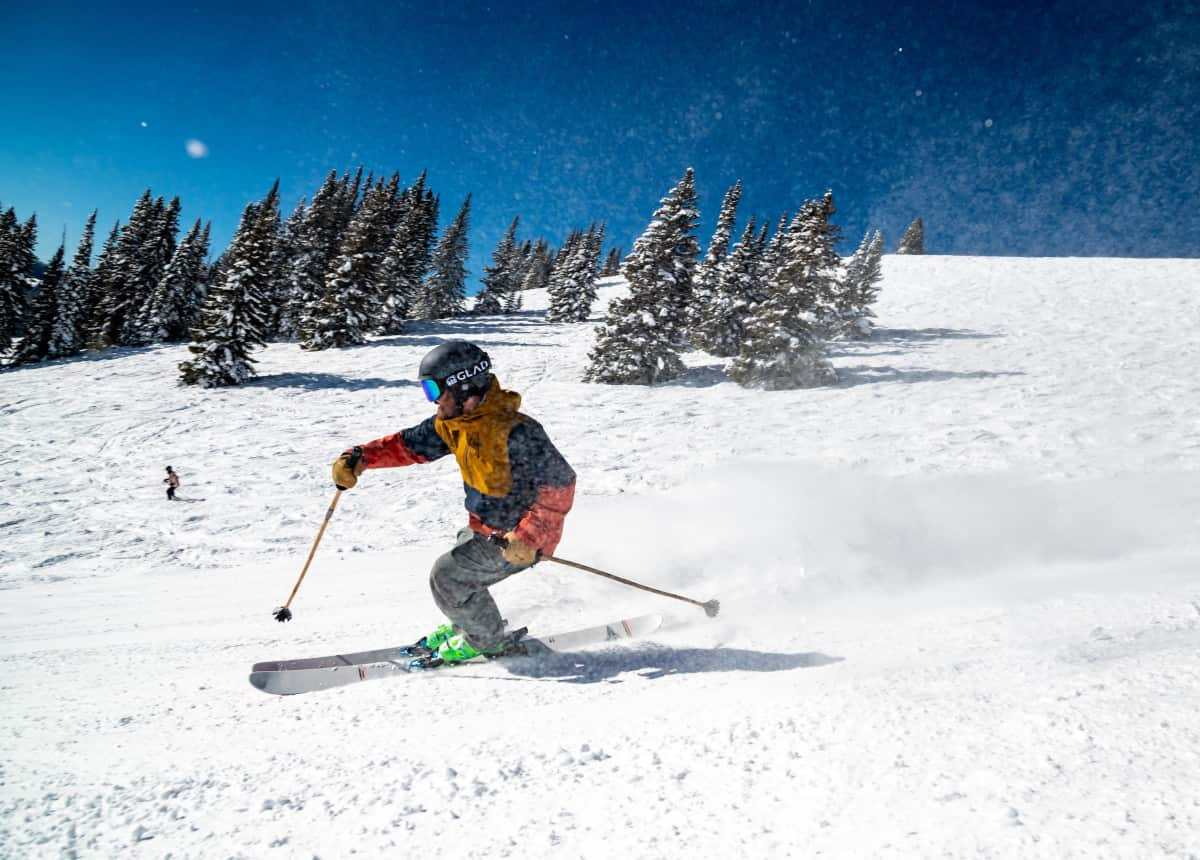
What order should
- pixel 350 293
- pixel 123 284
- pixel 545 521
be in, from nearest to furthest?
Result: pixel 545 521, pixel 350 293, pixel 123 284

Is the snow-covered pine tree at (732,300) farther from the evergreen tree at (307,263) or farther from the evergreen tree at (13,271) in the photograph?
the evergreen tree at (13,271)

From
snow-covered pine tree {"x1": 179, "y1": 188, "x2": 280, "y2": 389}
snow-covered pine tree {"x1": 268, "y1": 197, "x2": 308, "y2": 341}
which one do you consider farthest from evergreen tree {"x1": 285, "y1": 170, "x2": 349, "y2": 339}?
snow-covered pine tree {"x1": 179, "y1": 188, "x2": 280, "y2": 389}

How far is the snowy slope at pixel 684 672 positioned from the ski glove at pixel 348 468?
137 cm

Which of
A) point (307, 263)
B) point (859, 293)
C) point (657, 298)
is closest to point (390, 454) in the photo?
point (657, 298)

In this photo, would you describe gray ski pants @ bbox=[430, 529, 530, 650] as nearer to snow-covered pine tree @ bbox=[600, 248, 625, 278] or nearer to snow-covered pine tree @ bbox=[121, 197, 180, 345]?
snow-covered pine tree @ bbox=[121, 197, 180, 345]

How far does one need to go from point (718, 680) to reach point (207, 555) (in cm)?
1072

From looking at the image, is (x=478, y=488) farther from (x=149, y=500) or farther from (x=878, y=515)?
(x=149, y=500)

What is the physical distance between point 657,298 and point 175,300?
40070 mm

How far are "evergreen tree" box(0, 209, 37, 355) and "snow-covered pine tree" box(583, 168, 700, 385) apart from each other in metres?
50.1

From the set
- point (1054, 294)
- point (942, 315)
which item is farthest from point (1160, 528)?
point (1054, 294)

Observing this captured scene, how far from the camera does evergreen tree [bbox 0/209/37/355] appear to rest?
146 feet

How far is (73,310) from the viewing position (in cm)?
4416

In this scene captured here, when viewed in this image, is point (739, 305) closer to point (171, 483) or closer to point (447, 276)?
point (171, 483)

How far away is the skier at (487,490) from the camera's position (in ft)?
12.3
